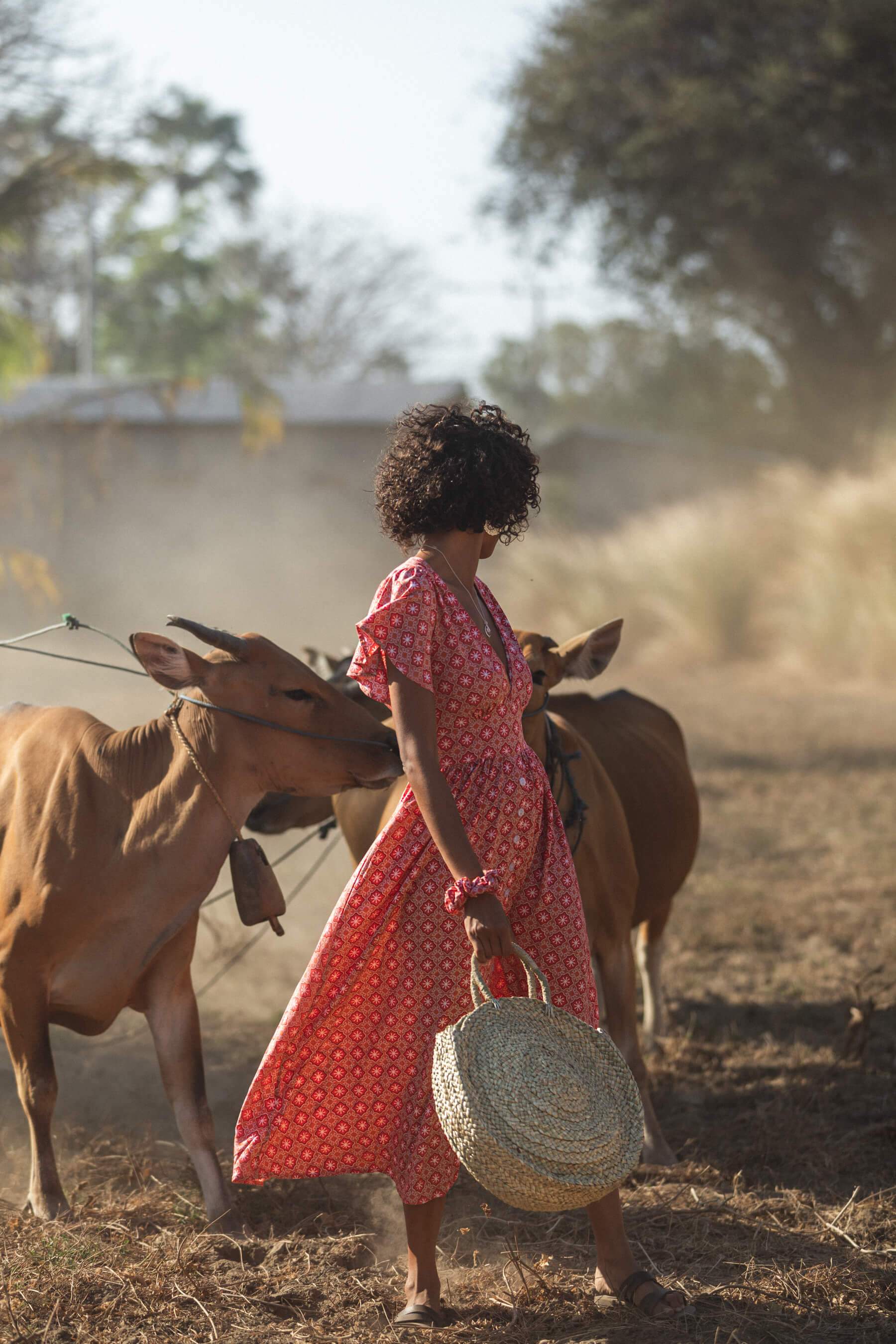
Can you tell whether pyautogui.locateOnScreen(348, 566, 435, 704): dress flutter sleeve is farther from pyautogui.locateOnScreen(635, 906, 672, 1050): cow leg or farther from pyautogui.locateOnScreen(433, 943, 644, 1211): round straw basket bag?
pyautogui.locateOnScreen(635, 906, 672, 1050): cow leg

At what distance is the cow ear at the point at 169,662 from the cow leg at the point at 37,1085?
1014 mm

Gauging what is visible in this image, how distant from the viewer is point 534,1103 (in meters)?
3.00

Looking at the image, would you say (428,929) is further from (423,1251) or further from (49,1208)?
(49,1208)

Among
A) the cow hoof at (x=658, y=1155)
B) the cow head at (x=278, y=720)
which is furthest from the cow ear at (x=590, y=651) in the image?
the cow hoof at (x=658, y=1155)

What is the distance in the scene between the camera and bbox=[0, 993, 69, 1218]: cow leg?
4.02 metres

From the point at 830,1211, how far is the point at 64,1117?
2729mm

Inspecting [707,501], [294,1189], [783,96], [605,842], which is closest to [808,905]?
[605,842]

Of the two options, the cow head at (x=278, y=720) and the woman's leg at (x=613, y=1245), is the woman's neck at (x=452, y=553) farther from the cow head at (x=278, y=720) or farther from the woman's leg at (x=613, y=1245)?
the woman's leg at (x=613, y=1245)

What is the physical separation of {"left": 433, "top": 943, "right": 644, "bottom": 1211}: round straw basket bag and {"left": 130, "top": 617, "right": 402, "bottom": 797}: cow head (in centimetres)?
101

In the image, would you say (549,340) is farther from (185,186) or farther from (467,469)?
(467,469)

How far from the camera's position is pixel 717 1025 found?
20.2 feet

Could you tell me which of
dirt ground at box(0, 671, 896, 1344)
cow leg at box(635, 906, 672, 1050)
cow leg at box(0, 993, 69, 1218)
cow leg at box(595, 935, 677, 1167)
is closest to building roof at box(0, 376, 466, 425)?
dirt ground at box(0, 671, 896, 1344)

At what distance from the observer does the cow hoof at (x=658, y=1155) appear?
4660mm

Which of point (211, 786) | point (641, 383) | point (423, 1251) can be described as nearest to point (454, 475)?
point (211, 786)
